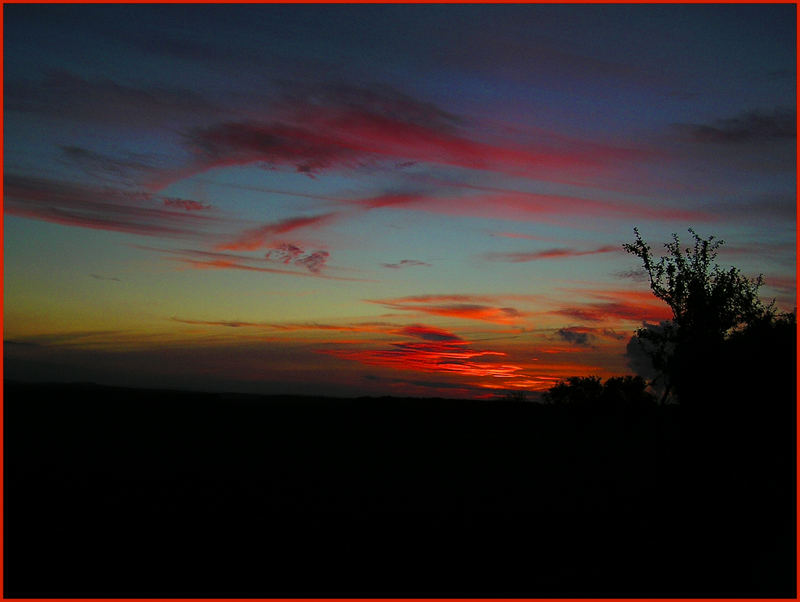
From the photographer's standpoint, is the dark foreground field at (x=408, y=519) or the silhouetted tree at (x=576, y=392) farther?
the silhouetted tree at (x=576, y=392)

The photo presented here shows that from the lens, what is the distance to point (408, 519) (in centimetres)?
3069

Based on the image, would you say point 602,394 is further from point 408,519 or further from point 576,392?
point 408,519

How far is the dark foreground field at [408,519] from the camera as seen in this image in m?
21.6

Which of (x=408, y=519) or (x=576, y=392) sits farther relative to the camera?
(x=576, y=392)

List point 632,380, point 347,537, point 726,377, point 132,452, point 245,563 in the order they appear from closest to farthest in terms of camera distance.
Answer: point 245,563 → point 347,537 → point 726,377 → point 132,452 → point 632,380

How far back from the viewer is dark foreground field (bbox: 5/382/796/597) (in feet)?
70.9

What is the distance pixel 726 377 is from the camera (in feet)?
99.9

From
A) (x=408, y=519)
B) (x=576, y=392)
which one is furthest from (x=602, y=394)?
(x=408, y=519)

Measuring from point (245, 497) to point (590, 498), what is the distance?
62.0 ft

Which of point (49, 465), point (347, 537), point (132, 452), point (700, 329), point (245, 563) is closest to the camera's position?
point (245, 563)

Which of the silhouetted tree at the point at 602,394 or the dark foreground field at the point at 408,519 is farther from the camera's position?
the silhouetted tree at the point at 602,394

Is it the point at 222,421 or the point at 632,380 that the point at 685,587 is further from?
the point at 222,421

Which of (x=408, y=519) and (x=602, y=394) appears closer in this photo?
(x=408, y=519)

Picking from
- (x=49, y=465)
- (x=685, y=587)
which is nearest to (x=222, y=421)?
(x=49, y=465)
